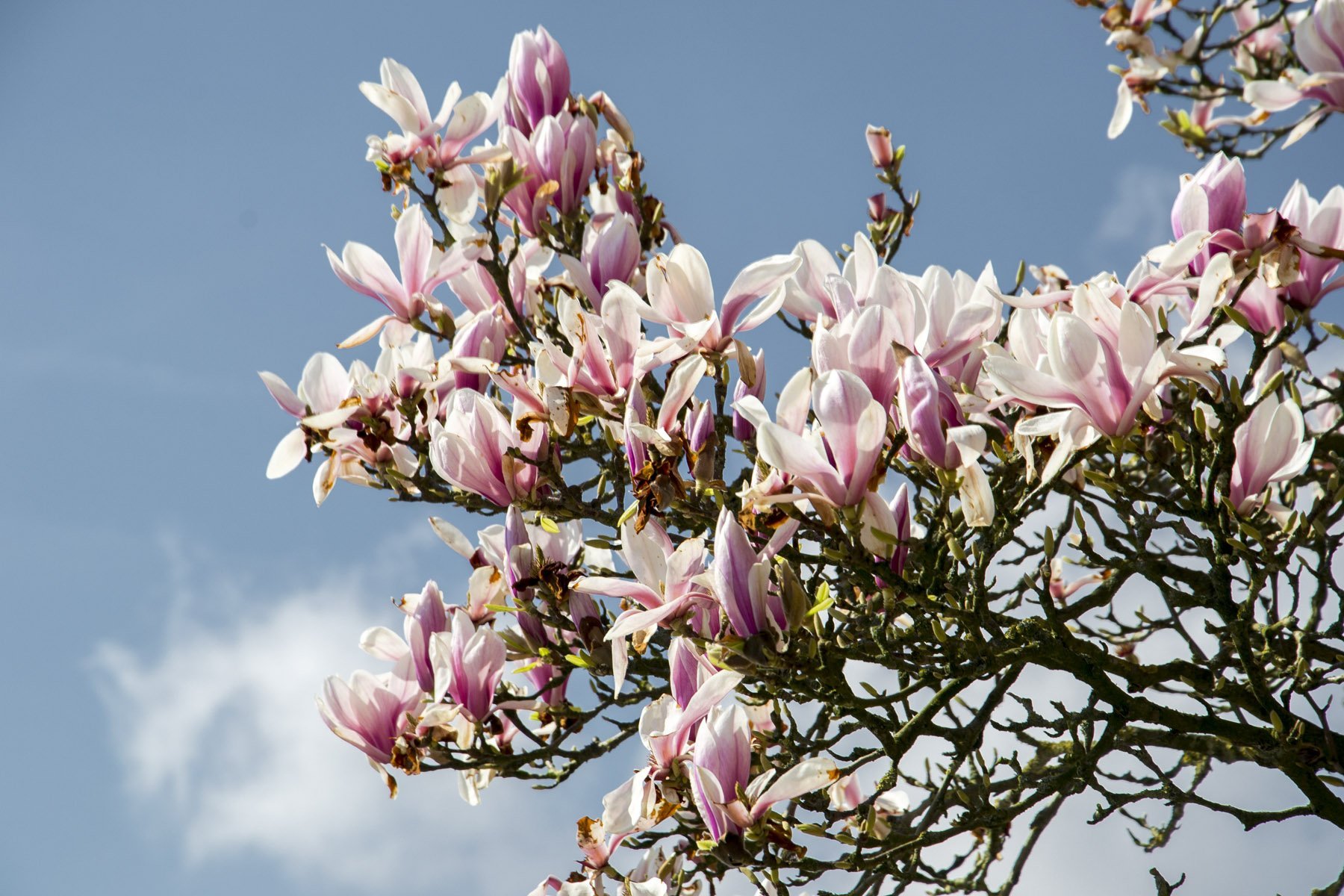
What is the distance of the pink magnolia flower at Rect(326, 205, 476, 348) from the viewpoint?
2.74 metres

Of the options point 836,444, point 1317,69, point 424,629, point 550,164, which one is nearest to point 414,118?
point 550,164

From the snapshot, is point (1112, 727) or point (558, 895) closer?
point (1112, 727)

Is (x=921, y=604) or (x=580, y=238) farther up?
(x=580, y=238)

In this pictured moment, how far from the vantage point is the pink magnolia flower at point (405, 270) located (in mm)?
2736

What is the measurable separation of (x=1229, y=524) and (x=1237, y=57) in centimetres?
334

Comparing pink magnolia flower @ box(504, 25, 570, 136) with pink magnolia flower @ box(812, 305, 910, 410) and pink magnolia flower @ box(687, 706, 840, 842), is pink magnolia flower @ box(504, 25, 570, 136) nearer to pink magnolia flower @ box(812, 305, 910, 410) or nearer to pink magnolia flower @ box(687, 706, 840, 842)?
pink magnolia flower @ box(812, 305, 910, 410)

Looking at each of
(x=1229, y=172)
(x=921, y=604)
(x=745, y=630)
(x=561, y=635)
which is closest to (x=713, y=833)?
(x=745, y=630)

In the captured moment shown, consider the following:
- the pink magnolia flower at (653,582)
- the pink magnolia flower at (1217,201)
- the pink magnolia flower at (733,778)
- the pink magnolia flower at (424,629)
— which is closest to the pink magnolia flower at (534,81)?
the pink magnolia flower at (424,629)

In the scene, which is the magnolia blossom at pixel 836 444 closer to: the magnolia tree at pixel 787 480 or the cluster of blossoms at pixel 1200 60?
the magnolia tree at pixel 787 480

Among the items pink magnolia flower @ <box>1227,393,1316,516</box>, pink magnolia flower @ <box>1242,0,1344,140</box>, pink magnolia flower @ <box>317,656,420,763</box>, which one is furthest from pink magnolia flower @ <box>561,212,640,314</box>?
pink magnolia flower @ <box>1242,0,1344,140</box>

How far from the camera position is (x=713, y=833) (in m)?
1.98

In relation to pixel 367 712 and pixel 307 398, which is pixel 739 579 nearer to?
pixel 367 712

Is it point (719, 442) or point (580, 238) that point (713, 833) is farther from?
point (580, 238)

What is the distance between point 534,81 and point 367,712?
1660 mm
